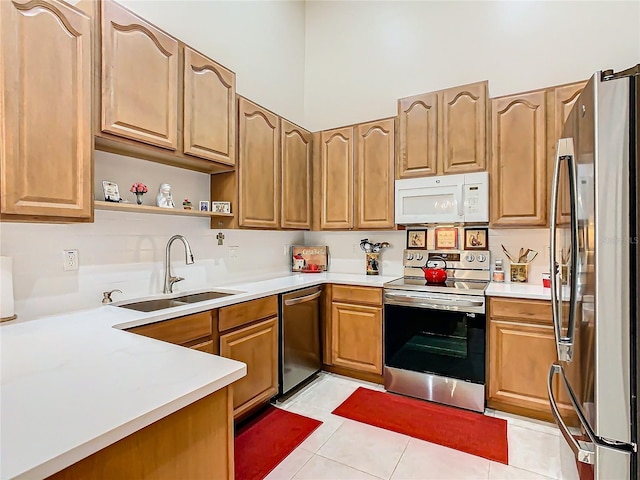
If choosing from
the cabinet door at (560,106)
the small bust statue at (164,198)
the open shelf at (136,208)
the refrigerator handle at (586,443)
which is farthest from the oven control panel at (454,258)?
the small bust statue at (164,198)

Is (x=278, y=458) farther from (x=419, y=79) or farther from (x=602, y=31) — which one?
(x=602, y=31)

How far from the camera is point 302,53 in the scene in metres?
4.01

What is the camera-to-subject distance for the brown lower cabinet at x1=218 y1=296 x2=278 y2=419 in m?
2.13

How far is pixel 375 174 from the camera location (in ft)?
10.3

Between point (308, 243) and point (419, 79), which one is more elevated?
point (419, 79)

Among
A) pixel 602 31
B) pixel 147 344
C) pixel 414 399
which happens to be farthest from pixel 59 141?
pixel 602 31

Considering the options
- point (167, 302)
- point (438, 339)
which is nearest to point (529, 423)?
point (438, 339)

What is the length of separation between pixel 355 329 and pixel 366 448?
100cm

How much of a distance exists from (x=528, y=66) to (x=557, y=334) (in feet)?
8.16

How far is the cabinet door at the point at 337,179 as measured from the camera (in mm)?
3273

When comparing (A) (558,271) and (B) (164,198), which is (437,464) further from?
(B) (164,198)

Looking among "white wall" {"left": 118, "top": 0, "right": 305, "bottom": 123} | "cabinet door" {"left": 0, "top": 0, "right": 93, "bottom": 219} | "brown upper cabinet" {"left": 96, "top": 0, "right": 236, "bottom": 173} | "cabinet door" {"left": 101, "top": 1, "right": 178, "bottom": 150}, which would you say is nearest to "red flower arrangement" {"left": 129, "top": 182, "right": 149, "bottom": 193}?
"brown upper cabinet" {"left": 96, "top": 0, "right": 236, "bottom": 173}

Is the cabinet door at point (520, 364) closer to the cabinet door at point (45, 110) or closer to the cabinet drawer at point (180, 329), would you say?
the cabinet drawer at point (180, 329)

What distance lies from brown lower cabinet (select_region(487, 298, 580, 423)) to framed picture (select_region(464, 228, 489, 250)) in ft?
2.33
